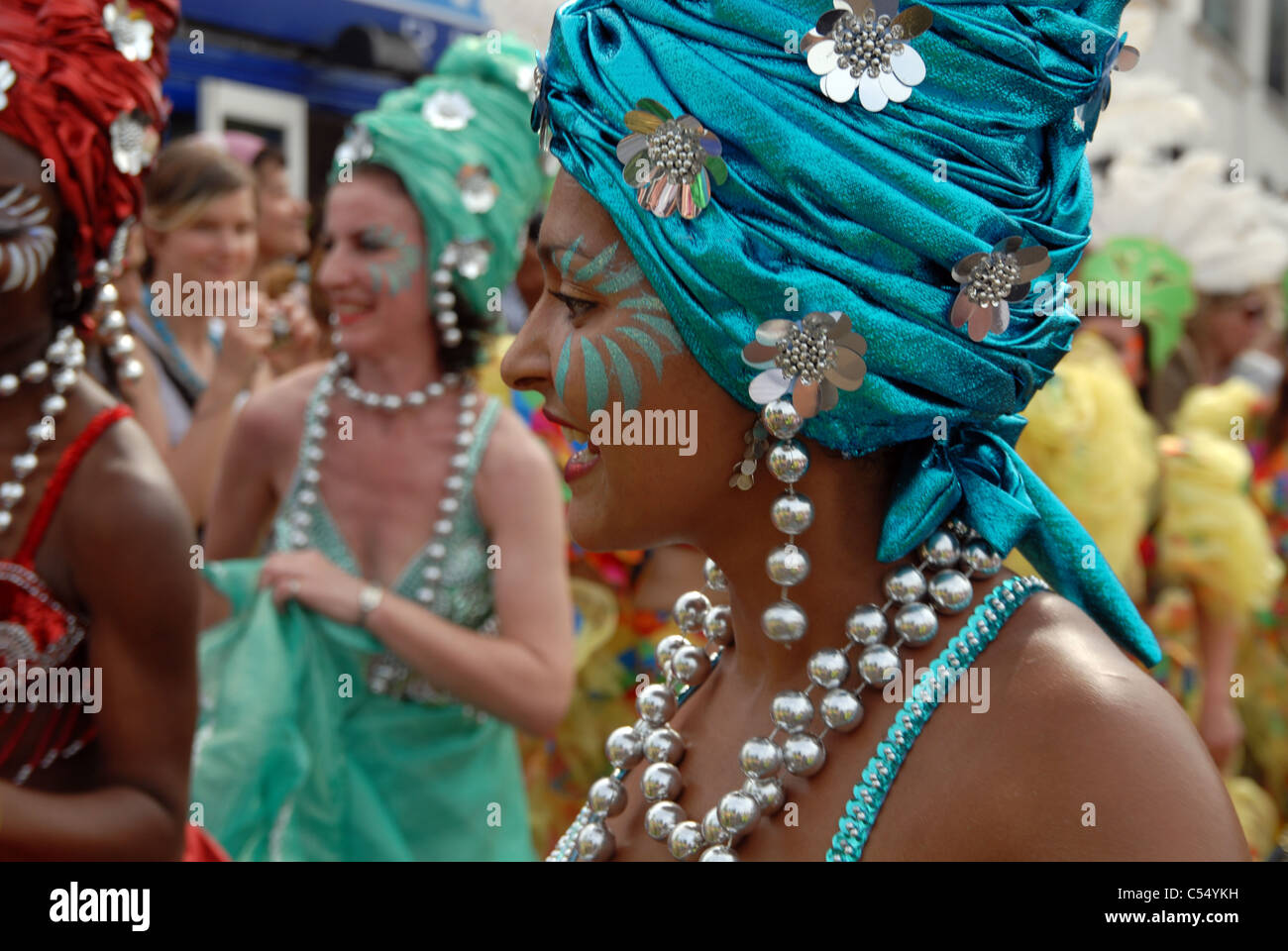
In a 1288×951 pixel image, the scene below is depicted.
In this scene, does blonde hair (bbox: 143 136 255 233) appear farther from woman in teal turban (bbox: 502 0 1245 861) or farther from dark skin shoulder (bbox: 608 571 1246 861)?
dark skin shoulder (bbox: 608 571 1246 861)

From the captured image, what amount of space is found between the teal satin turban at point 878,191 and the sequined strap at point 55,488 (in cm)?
119

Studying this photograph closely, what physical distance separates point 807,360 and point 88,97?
1495 millimetres

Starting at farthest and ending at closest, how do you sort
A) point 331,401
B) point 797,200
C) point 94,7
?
point 331,401 → point 94,7 → point 797,200

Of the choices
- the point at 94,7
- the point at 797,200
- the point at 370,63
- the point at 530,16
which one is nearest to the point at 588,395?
the point at 797,200

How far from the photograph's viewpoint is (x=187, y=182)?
179 inches

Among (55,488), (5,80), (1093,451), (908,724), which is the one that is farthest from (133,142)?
(1093,451)

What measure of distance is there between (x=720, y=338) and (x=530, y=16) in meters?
5.95

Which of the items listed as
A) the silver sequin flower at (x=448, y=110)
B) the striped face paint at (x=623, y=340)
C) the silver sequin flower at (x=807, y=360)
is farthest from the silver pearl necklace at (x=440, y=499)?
the silver sequin flower at (x=807, y=360)

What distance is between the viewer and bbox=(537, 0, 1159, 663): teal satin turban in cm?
142

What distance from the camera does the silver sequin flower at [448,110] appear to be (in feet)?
12.2

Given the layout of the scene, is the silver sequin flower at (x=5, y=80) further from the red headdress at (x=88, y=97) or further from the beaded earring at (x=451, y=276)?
the beaded earring at (x=451, y=276)

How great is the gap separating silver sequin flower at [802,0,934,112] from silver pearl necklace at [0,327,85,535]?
1.52 metres

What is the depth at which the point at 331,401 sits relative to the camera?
3.61m
